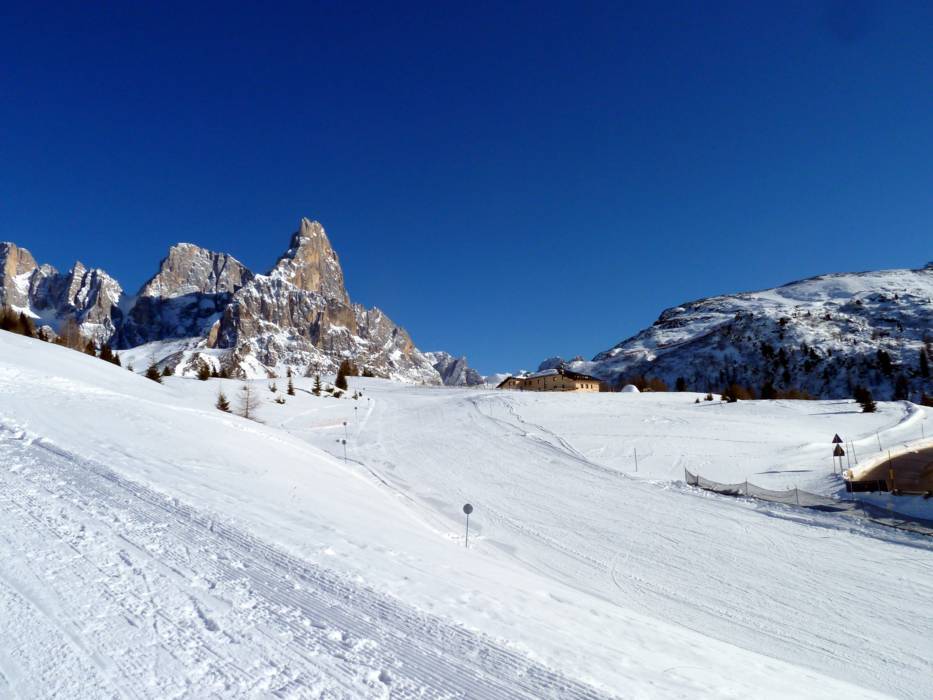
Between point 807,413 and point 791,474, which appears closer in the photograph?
point 791,474

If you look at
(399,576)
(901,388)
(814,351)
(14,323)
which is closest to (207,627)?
(399,576)

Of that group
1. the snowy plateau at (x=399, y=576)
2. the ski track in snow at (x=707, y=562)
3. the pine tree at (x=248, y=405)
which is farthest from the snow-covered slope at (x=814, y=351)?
the pine tree at (x=248, y=405)

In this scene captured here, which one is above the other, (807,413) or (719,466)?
(807,413)

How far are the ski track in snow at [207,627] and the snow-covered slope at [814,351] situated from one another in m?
136

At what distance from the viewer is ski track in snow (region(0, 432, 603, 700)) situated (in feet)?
14.7

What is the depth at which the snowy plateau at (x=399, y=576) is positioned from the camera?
195 inches

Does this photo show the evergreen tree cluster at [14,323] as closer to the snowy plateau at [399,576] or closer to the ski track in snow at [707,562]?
the snowy plateau at [399,576]

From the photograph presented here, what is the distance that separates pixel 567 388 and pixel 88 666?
91085 millimetres

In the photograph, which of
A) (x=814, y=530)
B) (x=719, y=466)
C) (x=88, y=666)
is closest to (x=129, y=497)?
(x=88, y=666)

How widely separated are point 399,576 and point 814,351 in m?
155

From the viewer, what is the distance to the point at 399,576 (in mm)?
7684

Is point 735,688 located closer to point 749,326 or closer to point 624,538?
point 624,538

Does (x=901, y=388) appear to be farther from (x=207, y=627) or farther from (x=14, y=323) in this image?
(x=14, y=323)

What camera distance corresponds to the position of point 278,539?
8.27m
